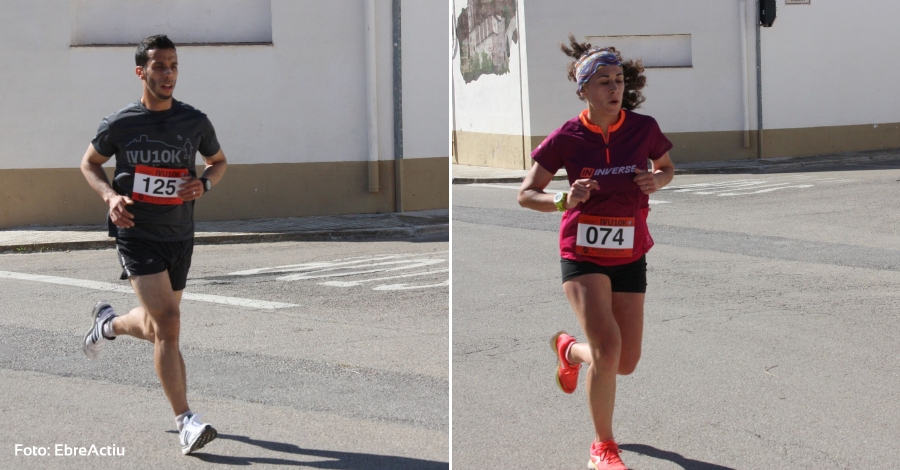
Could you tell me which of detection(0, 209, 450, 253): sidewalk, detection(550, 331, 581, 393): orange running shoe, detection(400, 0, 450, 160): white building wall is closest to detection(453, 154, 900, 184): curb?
detection(400, 0, 450, 160): white building wall

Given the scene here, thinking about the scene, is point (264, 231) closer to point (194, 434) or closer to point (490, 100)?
point (194, 434)

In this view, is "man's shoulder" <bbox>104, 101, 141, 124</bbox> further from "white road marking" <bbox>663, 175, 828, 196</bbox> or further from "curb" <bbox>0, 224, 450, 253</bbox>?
"white road marking" <bbox>663, 175, 828, 196</bbox>

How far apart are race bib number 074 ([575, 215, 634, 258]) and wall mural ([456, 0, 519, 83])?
64.6 ft

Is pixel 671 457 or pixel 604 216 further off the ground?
pixel 604 216

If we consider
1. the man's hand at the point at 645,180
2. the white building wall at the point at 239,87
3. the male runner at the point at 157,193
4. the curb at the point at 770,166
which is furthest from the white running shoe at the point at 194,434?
the curb at the point at 770,166

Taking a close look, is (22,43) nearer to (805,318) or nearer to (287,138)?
(287,138)

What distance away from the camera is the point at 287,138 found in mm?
16578

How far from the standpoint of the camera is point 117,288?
411 inches

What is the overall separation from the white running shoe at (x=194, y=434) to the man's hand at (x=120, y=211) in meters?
1.01

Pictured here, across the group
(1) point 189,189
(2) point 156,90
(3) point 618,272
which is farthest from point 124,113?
(3) point 618,272

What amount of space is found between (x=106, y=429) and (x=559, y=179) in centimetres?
1619

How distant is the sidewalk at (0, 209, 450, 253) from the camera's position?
14007 mm

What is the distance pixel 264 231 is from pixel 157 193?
9.77 m

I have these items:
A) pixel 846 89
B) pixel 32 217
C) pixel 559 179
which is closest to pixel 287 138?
pixel 32 217
